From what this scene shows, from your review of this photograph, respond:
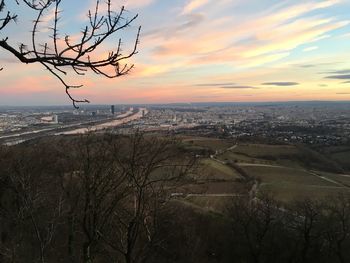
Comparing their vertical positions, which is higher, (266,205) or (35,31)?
(35,31)

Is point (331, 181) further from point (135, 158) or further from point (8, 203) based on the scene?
point (135, 158)

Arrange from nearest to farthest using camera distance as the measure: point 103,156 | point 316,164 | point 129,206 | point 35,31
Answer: point 35,31 < point 103,156 < point 129,206 < point 316,164

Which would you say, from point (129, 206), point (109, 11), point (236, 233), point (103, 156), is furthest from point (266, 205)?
point (109, 11)

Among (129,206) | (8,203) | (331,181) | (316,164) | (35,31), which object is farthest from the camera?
(316,164)

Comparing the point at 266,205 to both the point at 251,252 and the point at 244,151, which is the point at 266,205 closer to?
the point at 251,252

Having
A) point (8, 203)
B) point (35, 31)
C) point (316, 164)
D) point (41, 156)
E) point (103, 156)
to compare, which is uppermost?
point (35, 31)

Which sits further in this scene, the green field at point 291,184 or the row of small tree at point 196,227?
the green field at point 291,184

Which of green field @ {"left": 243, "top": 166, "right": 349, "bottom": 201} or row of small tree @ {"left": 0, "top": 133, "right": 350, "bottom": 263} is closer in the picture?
row of small tree @ {"left": 0, "top": 133, "right": 350, "bottom": 263}

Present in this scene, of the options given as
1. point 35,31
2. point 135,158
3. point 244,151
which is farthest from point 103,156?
point 244,151

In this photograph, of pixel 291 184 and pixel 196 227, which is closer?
pixel 196 227

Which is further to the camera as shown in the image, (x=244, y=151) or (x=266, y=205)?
(x=244, y=151)
